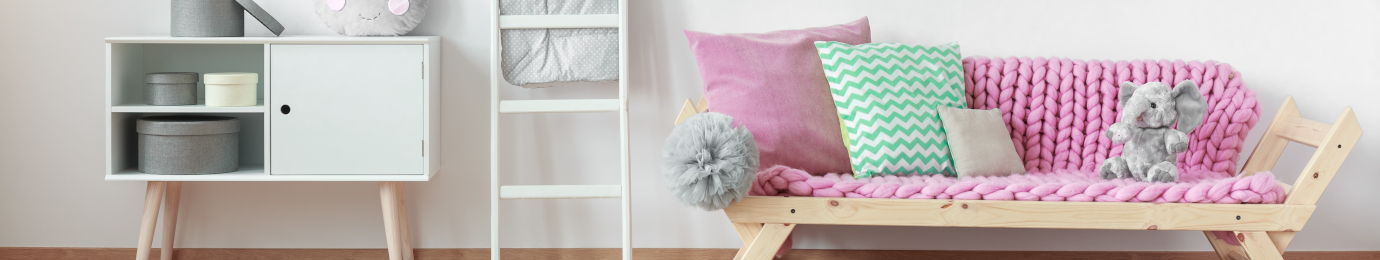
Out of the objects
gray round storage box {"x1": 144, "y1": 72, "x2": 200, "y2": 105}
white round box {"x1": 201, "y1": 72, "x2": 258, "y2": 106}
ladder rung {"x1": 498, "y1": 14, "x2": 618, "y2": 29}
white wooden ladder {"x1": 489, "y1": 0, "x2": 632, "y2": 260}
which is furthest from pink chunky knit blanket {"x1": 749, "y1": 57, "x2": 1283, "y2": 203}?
gray round storage box {"x1": 144, "y1": 72, "x2": 200, "y2": 105}

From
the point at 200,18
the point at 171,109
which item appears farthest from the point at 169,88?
the point at 200,18

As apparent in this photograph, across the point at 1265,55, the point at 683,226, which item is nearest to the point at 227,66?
the point at 683,226

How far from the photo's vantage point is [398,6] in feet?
5.77

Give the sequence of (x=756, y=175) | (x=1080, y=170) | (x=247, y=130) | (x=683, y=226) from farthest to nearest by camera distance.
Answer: (x=683, y=226) → (x=247, y=130) → (x=1080, y=170) → (x=756, y=175)

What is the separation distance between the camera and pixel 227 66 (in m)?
1.85

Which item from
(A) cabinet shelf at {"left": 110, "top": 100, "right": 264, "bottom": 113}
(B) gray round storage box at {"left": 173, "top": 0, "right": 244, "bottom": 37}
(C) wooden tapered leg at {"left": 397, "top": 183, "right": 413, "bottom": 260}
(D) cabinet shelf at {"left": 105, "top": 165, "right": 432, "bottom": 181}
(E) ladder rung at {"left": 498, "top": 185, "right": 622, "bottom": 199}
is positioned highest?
(B) gray round storage box at {"left": 173, "top": 0, "right": 244, "bottom": 37}

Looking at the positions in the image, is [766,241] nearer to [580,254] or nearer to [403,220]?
[580,254]

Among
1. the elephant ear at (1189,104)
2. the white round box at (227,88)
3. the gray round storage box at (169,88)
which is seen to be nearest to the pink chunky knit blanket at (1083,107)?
the elephant ear at (1189,104)

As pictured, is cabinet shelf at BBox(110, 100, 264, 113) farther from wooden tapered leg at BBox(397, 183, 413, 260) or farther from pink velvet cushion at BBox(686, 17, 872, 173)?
pink velvet cushion at BBox(686, 17, 872, 173)

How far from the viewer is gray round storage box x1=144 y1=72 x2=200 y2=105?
1.65 metres

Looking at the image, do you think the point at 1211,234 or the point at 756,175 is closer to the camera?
the point at 756,175

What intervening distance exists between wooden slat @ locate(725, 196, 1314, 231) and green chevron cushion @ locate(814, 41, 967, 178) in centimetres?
18

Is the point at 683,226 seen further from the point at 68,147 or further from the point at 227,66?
the point at 68,147

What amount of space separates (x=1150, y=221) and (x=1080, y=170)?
12.9 inches
